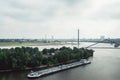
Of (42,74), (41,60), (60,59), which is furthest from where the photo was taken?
(60,59)

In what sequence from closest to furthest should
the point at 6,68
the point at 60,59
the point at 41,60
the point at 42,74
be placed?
the point at 42,74, the point at 6,68, the point at 41,60, the point at 60,59

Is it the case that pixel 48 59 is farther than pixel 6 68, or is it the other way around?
pixel 48 59

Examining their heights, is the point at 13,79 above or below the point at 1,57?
below

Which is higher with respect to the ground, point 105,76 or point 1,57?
point 1,57

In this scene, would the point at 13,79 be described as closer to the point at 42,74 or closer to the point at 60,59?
the point at 42,74

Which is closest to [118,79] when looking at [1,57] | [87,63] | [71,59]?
[87,63]

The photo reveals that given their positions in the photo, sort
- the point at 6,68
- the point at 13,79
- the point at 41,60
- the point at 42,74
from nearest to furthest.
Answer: the point at 13,79
the point at 42,74
the point at 6,68
the point at 41,60

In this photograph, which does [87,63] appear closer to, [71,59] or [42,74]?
[71,59]

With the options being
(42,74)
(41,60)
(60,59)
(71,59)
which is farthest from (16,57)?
(71,59)

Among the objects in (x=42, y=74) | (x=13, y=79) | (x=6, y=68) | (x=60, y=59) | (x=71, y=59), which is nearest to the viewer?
(x=13, y=79)
